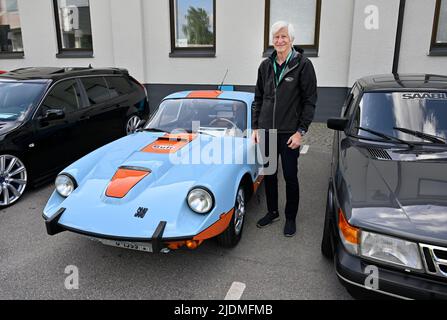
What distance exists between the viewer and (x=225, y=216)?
119 inches

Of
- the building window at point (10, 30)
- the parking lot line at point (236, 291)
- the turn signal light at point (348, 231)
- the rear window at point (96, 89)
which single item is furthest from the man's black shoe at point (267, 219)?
the building window at point (10, 30)

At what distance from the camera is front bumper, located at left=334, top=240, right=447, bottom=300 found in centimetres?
211

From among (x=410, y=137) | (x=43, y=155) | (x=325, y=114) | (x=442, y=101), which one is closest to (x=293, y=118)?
(x=410, y=137)

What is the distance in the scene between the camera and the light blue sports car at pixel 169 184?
2.74m

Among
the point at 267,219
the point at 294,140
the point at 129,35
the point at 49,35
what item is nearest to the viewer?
the point at 294,140

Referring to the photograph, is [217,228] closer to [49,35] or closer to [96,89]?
[96,89]

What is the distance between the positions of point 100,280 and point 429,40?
8.11 m

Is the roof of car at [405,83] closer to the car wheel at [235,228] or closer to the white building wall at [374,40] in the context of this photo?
the car wheel at [235,228]

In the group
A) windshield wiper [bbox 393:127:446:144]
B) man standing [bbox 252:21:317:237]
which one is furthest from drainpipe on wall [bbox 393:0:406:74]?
man standing [bbox 252:21:317:237]

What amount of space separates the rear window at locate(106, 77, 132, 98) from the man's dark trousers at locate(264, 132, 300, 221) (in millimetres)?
3583

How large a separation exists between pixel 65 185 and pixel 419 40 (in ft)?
25.6

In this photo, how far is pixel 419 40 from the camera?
25.8ft

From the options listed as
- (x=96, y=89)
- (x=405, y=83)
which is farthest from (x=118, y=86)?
(x=405, y=83)

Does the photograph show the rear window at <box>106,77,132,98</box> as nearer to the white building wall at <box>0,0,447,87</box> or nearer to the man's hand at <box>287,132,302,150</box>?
the white building wall at <box>0,0,447,87</box>
